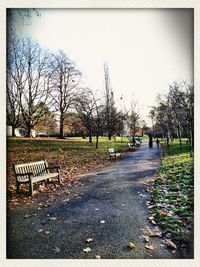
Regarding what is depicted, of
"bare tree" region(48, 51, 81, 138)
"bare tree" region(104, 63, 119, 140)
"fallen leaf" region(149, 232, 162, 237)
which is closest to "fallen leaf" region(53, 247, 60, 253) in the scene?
"fallen leaf" region(149, 232, 162, 237)

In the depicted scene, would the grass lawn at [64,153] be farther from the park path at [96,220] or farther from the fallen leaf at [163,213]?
the fallen leaf at [163,213]

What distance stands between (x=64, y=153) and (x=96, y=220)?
1.22 metres

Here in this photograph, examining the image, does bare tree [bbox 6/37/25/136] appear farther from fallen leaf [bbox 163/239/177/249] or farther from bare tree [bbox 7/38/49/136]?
fallen leaf [bbox 163/239/177/249]

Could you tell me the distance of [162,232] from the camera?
310 centimetres

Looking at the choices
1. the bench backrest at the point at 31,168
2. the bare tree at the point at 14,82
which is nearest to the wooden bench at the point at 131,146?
the bench backrest at the point at 31,168

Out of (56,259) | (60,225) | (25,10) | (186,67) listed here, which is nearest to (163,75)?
(186,67)

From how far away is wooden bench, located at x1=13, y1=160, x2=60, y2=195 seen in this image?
3.76m

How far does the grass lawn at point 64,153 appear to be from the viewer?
380 cm

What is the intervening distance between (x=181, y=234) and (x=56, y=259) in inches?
61.3

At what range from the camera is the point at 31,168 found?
393 centimetres

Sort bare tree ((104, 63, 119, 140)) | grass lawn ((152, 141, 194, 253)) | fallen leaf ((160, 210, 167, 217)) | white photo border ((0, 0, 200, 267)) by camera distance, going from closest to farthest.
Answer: grass lawn ((152, 141, 194, 253)) < fallen leaf ((160, 210, 167, 217)) < white photo border ((0, 0, 200, 267)) < bare tree ((104, 63, 119, 140))

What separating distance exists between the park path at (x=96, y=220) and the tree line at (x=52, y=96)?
0.65 metres

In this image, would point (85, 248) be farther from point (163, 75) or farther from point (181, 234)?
point (163, 75)

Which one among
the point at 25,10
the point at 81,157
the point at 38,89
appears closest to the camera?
the point at 25,10
